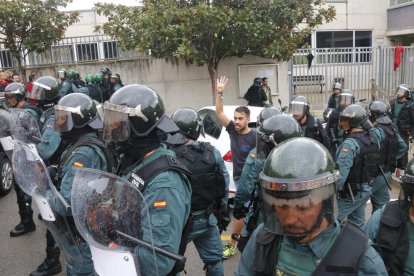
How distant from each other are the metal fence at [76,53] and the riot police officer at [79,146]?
10521mm

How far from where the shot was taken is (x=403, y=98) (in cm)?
855

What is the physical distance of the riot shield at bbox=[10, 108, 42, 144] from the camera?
4.24 meters

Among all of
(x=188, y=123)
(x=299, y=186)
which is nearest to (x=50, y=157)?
(x=188, y=123)

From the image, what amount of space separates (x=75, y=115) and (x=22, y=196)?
2.45 metres

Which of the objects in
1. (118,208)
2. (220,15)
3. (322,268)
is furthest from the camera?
(220,15)

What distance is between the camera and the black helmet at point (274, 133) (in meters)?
3.61

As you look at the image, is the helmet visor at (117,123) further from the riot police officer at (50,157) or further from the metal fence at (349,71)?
the metal fence at (349,71)

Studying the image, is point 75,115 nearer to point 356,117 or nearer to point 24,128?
point 24,128

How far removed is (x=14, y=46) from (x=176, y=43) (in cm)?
553

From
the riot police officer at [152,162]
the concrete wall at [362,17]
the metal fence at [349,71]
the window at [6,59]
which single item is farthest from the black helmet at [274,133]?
the concrete wall at [362,17]

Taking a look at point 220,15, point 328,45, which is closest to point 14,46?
point 220,15

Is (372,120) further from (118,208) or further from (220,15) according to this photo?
(220,15)

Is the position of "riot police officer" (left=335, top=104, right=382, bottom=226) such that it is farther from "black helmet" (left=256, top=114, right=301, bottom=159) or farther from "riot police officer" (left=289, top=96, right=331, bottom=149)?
"riot police officer" (left=289, top=96, right=331, bottom=149)

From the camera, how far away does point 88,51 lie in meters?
13.9
